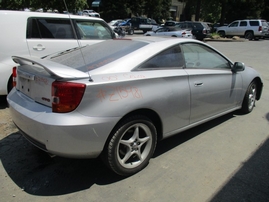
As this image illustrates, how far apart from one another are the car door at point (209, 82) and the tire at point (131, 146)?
0.82 metres

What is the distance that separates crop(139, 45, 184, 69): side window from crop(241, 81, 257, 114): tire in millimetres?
2012

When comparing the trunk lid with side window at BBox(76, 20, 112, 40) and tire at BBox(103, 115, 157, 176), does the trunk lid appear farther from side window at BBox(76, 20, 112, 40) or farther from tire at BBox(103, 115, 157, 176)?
side window at BBox(76, 20, 112, 40)

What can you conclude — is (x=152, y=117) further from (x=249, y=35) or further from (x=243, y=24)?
(x=243, y=24)

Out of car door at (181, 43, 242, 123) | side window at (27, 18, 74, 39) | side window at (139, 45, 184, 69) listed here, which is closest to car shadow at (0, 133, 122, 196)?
side window at (139, 45, 184, 69)

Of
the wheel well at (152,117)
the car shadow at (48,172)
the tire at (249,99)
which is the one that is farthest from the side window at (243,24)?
the car shadow at (48,172)

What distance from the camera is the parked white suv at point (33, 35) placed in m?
4.68

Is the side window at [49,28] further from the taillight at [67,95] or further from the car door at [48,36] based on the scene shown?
the taillight at [67,95]

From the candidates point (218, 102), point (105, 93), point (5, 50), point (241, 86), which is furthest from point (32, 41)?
point (241, 86)

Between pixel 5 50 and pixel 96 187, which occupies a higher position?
pixel 5 50

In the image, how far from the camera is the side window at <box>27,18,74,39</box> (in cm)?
499

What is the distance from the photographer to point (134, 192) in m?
2.65

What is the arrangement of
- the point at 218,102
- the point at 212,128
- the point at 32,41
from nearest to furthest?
the point at 218,102, the point at 212,128, the point at 32,41

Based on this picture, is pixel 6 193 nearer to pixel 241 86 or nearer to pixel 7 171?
pixel 7 171

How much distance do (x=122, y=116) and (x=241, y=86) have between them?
2680 millimetres
